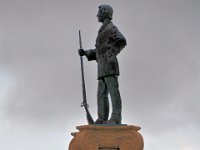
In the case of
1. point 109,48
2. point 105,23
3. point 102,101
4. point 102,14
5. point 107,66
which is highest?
point 102,14

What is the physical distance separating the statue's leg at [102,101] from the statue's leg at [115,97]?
0.96ft

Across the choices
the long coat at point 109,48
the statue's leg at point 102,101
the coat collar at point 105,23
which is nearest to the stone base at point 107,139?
the statue's leg at point 102,101

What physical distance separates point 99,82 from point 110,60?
67 centimetres

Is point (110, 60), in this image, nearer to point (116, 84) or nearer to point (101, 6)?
point (116, 84)

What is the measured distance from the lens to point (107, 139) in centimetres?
1148

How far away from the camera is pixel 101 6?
12656mm

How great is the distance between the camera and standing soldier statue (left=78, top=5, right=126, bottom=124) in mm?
11992

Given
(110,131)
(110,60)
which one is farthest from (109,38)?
(110,131)

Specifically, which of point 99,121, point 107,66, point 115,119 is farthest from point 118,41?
point 99,121

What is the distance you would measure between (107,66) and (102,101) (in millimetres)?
917

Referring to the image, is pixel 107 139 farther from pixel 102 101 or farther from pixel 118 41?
pixel 118 41

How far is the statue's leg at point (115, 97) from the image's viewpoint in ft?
39.1

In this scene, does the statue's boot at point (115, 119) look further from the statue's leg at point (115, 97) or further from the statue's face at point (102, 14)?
the statue's face at point (102, 14)

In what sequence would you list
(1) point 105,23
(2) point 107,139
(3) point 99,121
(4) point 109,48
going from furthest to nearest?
(1) point 105,23 → (4) point 109,48 → (3) point 99,121 → (2) point 107,139
